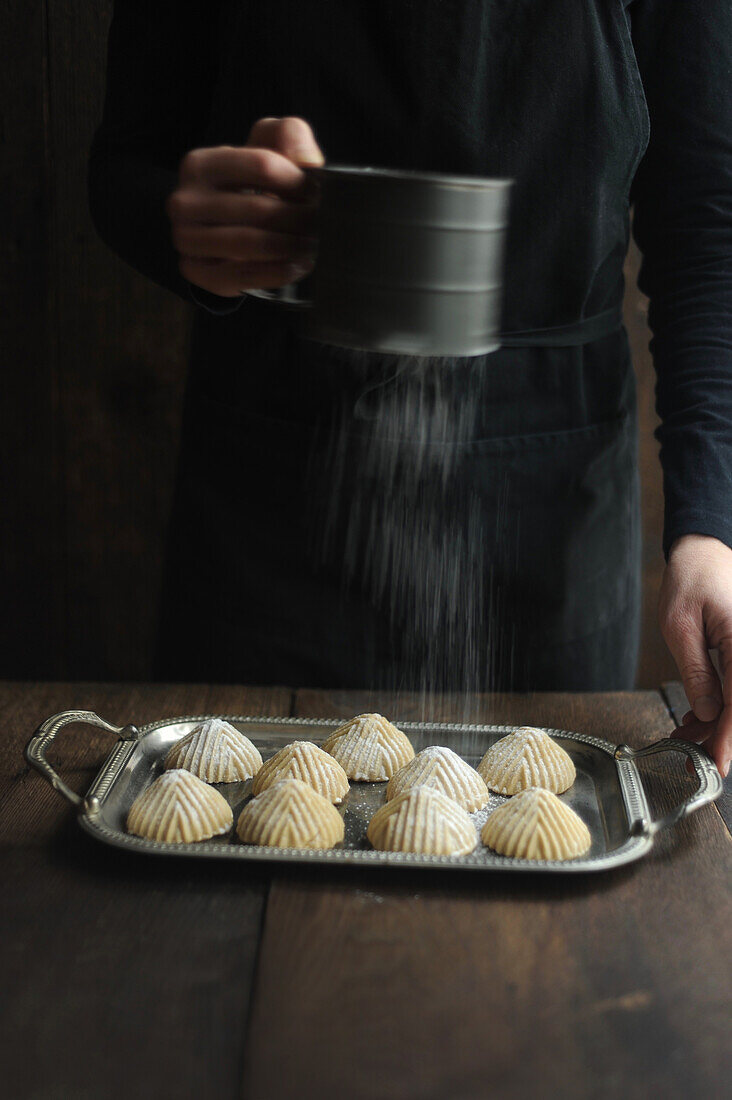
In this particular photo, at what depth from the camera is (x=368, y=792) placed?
0.98m

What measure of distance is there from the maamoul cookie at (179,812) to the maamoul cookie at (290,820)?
0.02 metres

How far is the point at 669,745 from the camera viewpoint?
0.98 meters

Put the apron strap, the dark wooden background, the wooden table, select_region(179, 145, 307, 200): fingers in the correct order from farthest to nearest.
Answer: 1. the dark wooden background
2. the apron strap
3. select_region(179, 145, 307, 200): fingers
4. the wooden table

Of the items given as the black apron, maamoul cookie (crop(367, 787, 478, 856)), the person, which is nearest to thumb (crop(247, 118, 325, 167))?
the person

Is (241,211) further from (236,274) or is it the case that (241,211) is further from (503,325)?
(503,325)

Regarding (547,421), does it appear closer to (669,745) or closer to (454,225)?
(669,745)

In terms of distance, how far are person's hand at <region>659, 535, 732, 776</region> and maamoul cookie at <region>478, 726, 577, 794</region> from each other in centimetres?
13

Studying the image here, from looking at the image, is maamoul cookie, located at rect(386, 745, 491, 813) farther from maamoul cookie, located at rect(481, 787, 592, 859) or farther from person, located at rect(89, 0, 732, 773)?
person, located at rect(89, 0, 732, 773)

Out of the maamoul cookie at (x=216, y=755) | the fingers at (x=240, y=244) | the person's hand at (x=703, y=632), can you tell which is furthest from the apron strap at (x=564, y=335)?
the maamoul cookie at (x=216, y=755)

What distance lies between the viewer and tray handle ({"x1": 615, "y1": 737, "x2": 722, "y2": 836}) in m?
0.84

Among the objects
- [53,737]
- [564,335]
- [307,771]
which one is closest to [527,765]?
[307,771]

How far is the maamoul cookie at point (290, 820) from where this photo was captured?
2.81 feet

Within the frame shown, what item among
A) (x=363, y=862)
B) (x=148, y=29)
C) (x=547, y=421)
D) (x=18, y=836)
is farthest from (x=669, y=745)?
(x=148, y=29)

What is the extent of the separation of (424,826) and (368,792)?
131 mm
